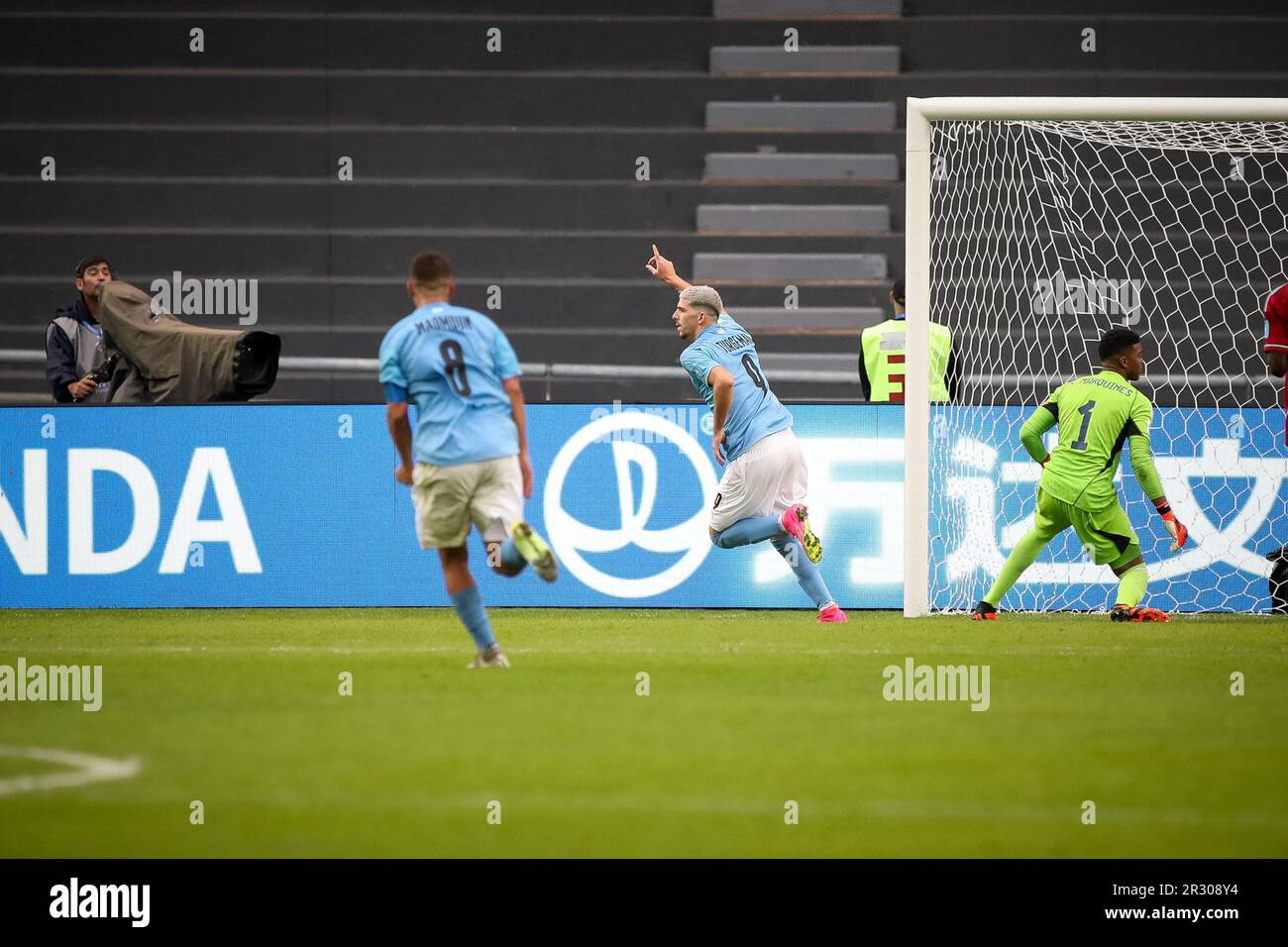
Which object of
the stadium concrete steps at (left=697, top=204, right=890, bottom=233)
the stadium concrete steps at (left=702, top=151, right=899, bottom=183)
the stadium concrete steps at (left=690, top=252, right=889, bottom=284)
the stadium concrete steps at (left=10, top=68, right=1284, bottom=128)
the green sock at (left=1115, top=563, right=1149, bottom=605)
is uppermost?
the stadium concrete steps at (left=10, top=68, right=1284, bottom=128)

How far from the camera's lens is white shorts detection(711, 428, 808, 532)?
32.9 feet

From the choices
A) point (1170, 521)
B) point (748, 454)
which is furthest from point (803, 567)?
point (1170, 521)

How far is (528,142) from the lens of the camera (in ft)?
54.8

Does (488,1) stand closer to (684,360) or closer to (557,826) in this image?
(684,360)

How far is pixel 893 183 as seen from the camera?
16453 millimetres

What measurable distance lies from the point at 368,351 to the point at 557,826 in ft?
38.8

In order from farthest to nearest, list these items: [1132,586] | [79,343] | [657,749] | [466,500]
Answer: [79,343] < [1132,586] < [466,500] < [657,749]

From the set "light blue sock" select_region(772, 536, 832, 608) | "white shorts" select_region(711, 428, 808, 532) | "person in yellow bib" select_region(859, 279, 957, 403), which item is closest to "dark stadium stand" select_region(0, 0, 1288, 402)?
"person in yellow bib" select_region(859, 279, 957, 403)

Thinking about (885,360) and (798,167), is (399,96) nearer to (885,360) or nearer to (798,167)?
(798,167)

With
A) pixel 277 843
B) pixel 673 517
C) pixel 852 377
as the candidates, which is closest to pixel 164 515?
pixel 673 517

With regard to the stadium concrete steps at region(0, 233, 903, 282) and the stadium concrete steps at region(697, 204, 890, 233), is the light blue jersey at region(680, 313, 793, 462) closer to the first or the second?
the stadium concrete steps at region(0, 233, 903, 282)

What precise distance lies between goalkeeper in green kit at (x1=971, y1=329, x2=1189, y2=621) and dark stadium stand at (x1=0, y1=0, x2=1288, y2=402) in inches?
224

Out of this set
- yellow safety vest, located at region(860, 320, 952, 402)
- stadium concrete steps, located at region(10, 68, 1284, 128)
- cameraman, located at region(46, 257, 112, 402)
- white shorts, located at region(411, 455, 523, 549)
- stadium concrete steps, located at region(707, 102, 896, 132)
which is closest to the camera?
white shorts, located at region(411, 455, 523, 549)

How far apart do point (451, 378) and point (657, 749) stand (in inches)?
106
